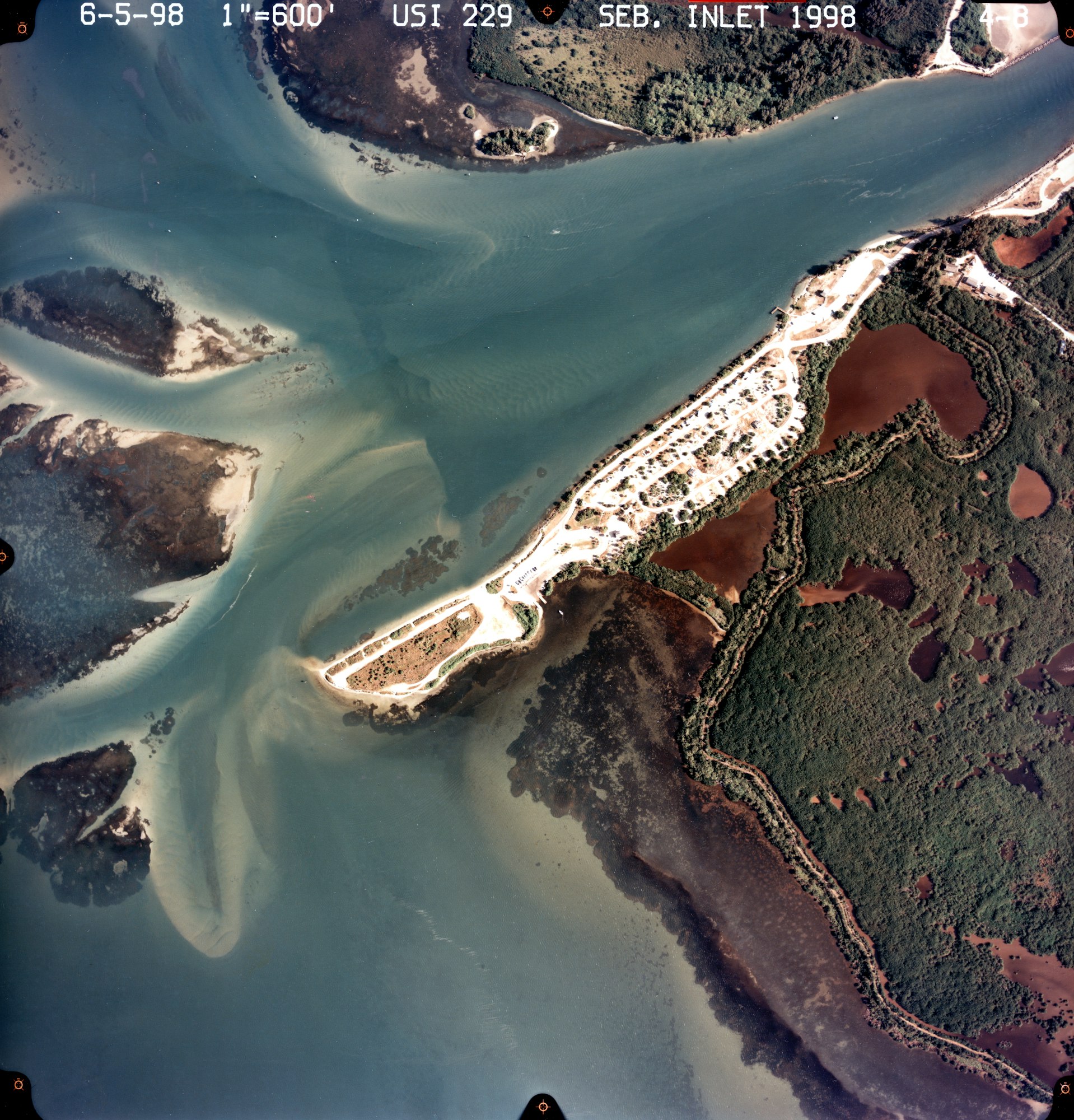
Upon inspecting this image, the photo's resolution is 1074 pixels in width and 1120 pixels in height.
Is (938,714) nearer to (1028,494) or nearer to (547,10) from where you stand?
(1028,494)

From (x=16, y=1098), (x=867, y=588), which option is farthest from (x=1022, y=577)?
(x=16, y=1098)

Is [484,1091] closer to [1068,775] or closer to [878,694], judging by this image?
[878,694]

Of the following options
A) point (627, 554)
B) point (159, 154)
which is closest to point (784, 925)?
point (627, 554)

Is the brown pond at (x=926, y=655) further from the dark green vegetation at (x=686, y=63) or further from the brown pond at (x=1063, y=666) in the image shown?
the dark green vegetation at (x=686, y=63)

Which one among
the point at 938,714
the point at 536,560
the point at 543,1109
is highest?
the point at 536,560

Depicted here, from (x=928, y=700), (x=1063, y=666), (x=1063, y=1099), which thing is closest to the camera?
(x=1063, y=1099)

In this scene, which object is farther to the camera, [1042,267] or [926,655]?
[1042,267]

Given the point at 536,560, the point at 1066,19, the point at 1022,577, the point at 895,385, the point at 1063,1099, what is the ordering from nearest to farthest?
the point at 1063,1099 < the point at 1022,577 < the point at 536,560 < the point at 895,385 < the point at 1066,19
